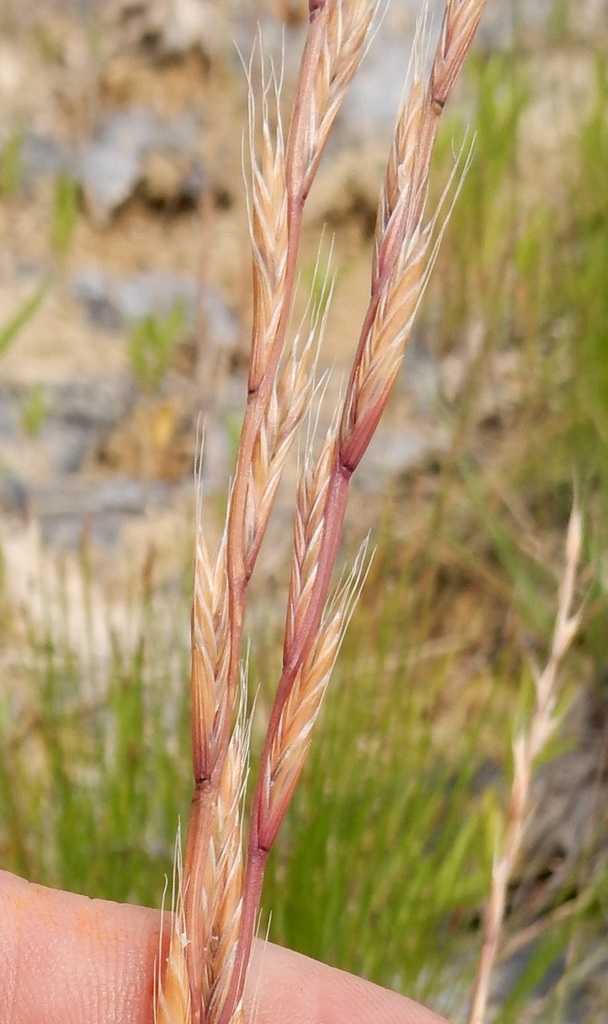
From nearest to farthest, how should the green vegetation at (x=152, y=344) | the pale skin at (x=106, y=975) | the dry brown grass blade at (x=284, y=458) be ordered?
the dry brown grass blade at (x=284, y=458)
the pale skin at (x=106, y=975)
the green vegetation at (x=152, y=344)

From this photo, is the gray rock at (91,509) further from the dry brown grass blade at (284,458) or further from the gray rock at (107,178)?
the dry brown grass blade at (284,458)

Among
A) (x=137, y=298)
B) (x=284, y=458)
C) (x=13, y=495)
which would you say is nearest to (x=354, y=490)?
(x=13, y=495)

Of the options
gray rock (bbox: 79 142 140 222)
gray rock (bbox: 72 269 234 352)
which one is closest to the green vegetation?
gray rock (bbox: 72 269 234 352)

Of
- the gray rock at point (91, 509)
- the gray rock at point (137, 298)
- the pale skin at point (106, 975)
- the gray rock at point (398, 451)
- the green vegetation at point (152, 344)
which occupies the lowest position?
the pale skin at point (106, 975)

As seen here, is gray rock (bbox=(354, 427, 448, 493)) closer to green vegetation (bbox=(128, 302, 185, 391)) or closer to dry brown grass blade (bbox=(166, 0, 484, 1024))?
green vegetation (bbox=(128, 302, 185, 391))

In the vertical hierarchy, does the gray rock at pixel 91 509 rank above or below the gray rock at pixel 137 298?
below

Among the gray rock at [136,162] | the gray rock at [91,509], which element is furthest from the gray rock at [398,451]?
the gray rock at [136,162]

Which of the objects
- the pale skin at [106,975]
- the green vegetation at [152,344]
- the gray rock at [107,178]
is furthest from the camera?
the gray rock at [107,178]
